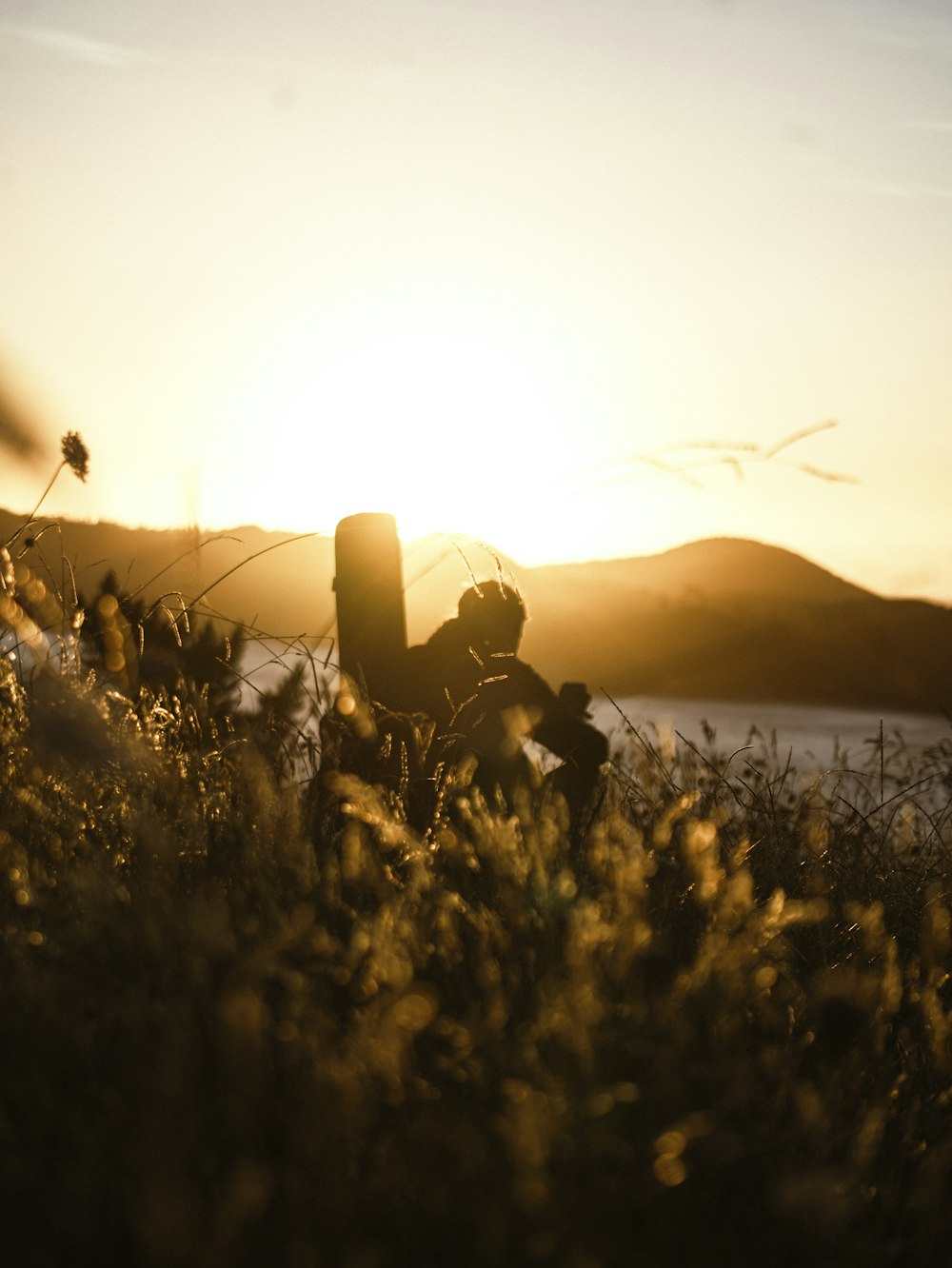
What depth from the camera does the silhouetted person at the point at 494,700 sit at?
3.71m

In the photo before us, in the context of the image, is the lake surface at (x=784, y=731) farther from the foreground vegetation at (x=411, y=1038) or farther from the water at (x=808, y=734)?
the foreground vegetation at (x=411, y=1038)

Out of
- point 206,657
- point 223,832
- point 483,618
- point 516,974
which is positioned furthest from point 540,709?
point 206,657

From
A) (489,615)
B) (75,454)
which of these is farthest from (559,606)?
(75,454)

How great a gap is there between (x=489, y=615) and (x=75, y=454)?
5.27 feet

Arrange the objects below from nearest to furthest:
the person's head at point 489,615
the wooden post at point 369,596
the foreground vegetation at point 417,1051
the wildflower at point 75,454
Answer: the foreground vegetation at point 417,1051 < the wildflower at point 75,454 < the person's head at point 489,615 < the wooden post at point 369,596

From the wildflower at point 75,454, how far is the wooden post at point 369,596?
1144mm

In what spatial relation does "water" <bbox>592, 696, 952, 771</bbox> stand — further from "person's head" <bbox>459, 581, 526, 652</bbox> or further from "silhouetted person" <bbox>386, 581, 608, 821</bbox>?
"person's head" <bbox>459, 581, 526, 652</bbox>

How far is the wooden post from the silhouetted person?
0.44 ft

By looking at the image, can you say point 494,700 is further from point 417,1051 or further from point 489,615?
point 417,1051

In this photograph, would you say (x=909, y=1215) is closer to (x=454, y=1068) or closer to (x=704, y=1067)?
(x=704, y=1067)

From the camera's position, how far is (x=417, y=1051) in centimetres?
210

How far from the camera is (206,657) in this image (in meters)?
7.02

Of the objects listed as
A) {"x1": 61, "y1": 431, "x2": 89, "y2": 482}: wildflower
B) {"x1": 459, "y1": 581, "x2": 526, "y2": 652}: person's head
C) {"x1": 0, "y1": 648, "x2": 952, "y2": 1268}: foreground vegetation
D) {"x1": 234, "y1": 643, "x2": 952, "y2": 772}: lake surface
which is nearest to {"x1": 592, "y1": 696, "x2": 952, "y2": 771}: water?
{"x1": 234, "y1": 643, "x2": 952, "y2": 772}: lake surface

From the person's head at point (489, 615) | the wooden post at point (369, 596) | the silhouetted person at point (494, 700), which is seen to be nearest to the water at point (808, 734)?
the silhouetted person at point (494, 700)
